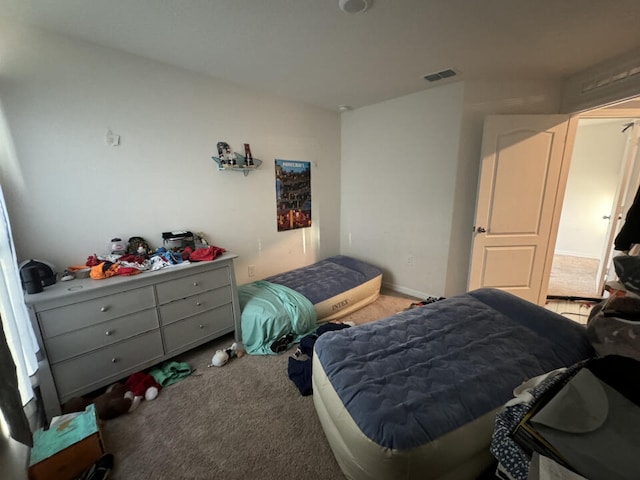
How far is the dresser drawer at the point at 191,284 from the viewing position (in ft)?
6.11

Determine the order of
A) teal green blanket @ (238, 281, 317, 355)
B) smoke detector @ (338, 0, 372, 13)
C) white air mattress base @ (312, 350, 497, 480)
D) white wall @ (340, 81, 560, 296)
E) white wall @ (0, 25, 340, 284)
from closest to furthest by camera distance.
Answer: white air mattress base @ (312, 350, 497, 480), smoke detector @ (338, 0, 372, 13), white wall @ (0, 25, 340, 284), teal green blanket @ (238, 281, 317, 355), white wall @ (340, 81, 560, 296)

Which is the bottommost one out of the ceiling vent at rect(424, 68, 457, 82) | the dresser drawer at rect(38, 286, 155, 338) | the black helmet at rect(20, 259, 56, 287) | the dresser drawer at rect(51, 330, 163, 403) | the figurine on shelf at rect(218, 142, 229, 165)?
the dresser drawer at rect(51, 330, 163, 403)

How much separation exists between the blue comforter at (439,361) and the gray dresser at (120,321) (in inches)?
44.9

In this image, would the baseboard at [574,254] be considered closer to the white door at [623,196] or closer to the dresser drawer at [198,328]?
the white door at [623,196]

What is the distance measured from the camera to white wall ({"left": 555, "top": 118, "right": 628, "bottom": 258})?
4.28 metres

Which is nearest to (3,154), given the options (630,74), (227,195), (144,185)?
(144,185)

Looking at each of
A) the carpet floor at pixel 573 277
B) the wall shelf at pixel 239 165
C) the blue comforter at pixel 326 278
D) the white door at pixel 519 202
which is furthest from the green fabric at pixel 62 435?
the carpet floor at pixel 573 277

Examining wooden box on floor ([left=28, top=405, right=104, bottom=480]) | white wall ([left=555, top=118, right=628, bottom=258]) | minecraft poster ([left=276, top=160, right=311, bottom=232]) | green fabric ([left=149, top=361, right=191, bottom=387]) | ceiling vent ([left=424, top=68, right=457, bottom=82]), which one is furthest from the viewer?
white wall ([left=555, top=118, right=628, bottom=258])

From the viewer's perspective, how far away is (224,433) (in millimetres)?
1478

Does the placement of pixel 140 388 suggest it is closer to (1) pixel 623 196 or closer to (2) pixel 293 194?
(2) pixel 293 194

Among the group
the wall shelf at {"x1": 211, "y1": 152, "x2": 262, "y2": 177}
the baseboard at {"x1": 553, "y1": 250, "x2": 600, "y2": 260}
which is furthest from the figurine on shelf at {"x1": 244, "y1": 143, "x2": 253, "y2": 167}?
the baseboard at {"x1": 553, "y1": 250, "x2": 600, "y2": 260}

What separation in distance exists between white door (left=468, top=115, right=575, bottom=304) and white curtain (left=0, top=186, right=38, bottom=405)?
3644mm

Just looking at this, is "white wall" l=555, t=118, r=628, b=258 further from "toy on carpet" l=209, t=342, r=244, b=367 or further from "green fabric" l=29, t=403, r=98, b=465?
"green fabric" l=29, t=403, r=98, b=465

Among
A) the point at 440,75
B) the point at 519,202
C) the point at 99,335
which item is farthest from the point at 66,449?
the point at 519,202
